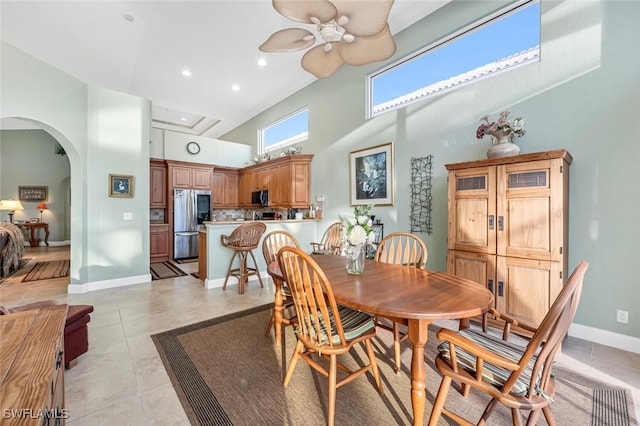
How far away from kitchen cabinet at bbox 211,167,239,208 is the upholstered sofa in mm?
5385

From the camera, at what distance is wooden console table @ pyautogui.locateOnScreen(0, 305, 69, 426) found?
606mm

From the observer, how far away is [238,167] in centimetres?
770

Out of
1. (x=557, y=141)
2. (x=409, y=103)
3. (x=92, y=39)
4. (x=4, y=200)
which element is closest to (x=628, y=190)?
(x=557, y=141)

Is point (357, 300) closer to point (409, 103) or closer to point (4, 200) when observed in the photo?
point (409, 103)

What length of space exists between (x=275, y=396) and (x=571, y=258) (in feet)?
9.90

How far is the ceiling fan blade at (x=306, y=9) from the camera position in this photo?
76.3 inches

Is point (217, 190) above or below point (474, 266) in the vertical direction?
above

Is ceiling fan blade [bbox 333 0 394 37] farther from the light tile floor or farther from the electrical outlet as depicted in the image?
the electrical outlet

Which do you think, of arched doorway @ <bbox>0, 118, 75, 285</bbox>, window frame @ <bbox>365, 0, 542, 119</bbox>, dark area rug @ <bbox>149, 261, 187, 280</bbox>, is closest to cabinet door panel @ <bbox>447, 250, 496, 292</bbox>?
window frame @ <bbox>365, 0, 542, 119</bbox>

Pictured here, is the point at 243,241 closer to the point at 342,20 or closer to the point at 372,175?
the point at 372,175

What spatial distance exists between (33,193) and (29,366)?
1172 cm

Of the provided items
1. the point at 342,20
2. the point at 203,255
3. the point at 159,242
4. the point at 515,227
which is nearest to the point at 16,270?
the point at 159,242

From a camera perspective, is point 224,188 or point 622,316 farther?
point 224,188

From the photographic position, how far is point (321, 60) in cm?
271
